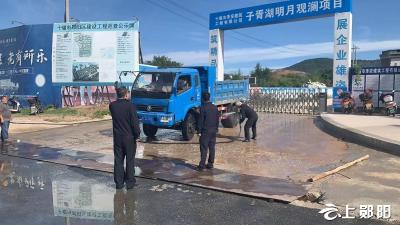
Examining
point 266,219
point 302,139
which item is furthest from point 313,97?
point 266,219

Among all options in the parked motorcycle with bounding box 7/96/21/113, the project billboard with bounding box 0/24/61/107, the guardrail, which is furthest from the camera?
the project billboard with bounding box 0/24/61/107

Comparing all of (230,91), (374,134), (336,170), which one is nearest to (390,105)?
(230,91)

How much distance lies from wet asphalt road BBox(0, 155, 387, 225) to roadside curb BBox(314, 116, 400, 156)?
18.8 feet

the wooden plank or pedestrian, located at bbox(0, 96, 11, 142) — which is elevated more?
A: pedestrian, located at bbox(0, 96, 11, 142)

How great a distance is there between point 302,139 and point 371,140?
2510 millimetres

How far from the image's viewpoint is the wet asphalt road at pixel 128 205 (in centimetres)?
588

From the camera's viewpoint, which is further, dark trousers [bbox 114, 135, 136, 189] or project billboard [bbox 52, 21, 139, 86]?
project billboard [bbox 52, 21, 139, 86]

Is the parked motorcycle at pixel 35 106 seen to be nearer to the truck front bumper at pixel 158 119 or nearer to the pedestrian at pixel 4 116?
the pedestrian at pixel 4 116

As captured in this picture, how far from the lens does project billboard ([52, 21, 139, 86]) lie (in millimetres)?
24531

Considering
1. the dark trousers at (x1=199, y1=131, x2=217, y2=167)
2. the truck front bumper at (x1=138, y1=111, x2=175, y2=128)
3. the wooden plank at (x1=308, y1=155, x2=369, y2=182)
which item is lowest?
the wooden plank at (x1=308, y1=155, x2=369, y2=182)

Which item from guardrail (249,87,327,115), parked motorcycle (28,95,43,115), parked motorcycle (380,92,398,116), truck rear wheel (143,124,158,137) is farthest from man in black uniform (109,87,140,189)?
guardrail (249,87,327,115)

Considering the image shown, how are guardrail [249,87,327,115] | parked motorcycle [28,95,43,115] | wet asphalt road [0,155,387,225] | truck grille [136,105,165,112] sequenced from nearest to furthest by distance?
1. wet asphalt road [0,155,387,225]
2. truck grille [136,105,165,112]
3. parked motorcycle [28,95,43,115]
4. guardrail [249,87,327,115]

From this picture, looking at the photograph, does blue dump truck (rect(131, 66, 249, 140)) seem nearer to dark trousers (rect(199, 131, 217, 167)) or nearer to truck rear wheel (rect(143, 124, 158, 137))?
truck rear wheel (rect(143, 124, 158, 137))

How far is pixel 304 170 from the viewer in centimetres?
932
